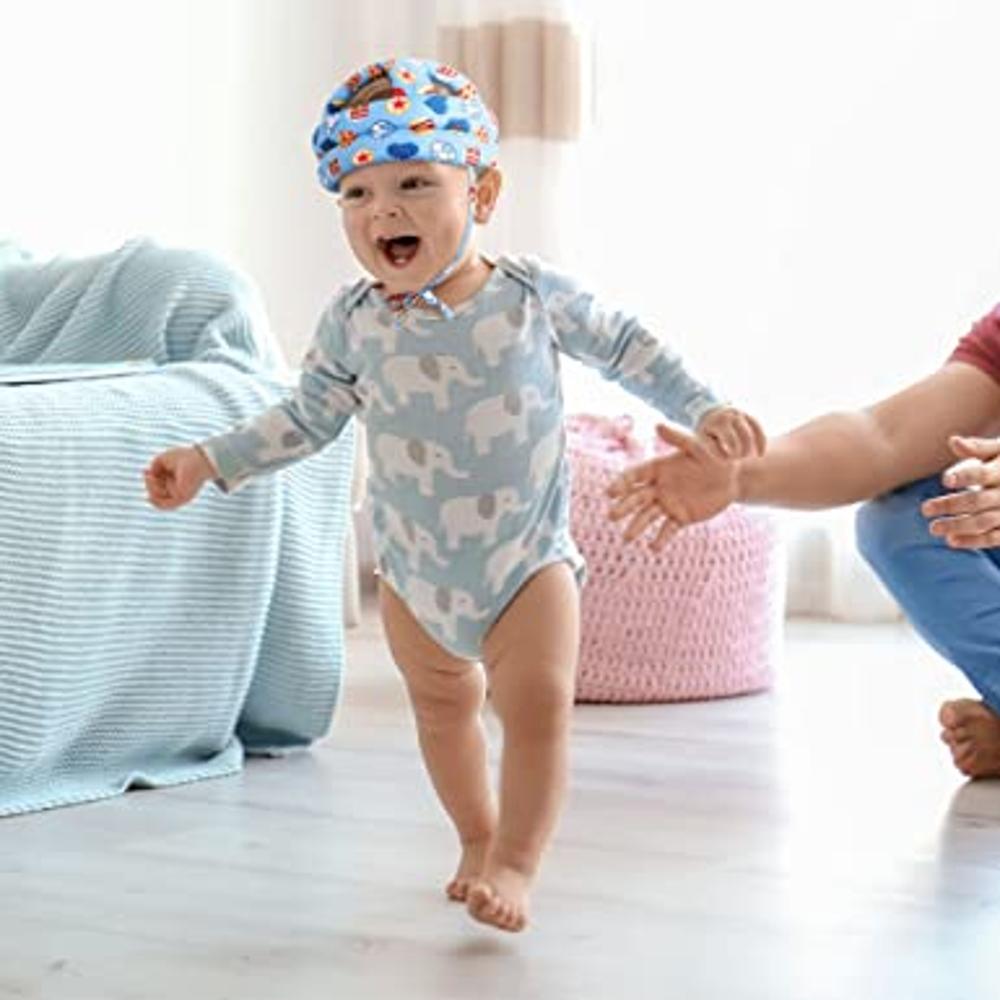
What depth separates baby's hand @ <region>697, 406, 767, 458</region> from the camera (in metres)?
1.75

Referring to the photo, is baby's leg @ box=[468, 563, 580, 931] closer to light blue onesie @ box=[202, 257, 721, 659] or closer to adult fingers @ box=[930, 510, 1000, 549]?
light blue onesie @ box=[202, 257, 721, 659]

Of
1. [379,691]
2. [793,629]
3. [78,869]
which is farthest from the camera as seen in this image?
[793,629]

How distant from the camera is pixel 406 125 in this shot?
176 centimetres

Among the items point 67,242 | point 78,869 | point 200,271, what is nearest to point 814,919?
point 78,869

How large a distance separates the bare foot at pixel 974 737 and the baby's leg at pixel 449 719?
28.0 inches

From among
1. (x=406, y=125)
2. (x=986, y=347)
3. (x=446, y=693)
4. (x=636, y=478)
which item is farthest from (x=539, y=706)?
(x=986, y=347)

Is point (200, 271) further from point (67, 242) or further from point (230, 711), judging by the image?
point (67, 242)

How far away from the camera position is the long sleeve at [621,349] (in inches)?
70.2

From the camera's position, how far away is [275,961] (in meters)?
1.75

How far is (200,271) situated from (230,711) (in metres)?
0.51

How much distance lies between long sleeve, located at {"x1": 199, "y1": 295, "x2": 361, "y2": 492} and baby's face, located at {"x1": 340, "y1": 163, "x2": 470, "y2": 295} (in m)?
0.10

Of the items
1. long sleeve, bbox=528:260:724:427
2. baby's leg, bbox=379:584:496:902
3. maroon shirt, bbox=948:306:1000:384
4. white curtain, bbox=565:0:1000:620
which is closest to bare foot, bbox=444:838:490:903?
baby's leg, bbox=379:584:496:902

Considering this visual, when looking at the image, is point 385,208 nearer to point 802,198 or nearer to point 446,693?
point 446,693

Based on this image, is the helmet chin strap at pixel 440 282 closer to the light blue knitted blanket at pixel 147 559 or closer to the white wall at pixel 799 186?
the light blue knitted blanket at pixel 147 559
